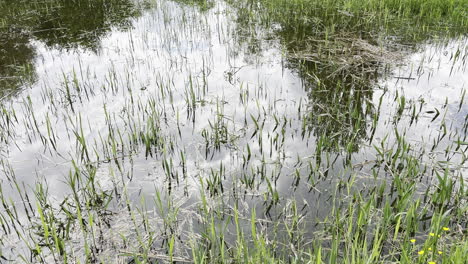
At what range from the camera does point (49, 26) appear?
301 inches

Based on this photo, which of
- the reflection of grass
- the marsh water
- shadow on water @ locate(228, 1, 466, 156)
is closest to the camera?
the marsh water

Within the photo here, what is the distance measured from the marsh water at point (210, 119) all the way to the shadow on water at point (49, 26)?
0.06 meters

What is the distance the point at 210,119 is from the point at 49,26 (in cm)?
550

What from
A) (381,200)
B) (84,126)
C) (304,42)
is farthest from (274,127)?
(304,42)

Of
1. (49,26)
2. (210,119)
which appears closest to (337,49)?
(210,119)

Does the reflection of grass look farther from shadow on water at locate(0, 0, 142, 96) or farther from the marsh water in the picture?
the marsh water

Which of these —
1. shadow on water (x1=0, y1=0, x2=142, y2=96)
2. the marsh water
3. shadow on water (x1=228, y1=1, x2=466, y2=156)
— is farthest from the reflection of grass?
the marsh water

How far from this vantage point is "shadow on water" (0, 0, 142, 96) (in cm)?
574

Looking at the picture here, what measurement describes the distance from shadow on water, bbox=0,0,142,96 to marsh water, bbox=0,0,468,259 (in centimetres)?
6

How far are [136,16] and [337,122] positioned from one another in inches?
232

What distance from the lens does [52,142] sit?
3.88 meters

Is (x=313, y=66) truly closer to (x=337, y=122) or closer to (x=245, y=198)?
(x=337, y=122)

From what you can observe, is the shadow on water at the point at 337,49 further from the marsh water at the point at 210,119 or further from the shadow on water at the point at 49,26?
the shadow on water at the point at 49,26

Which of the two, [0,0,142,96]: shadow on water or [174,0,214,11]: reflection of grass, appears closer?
[0,0,142,96]: shadow on water
